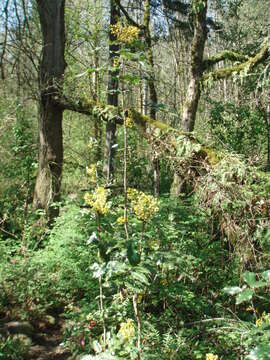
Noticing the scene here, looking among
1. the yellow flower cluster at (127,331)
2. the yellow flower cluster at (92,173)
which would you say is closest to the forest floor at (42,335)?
the yellow flower cluster at (127,331)

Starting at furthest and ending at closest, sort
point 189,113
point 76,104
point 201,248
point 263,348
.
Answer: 1. point 189,113
2. point 76,104
3. point 201,248
4. point 263,348

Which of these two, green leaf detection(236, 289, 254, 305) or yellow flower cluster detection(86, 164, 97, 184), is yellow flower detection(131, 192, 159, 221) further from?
green leaf detection(236, 289, 254, 305)

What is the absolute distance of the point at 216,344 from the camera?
295 cm

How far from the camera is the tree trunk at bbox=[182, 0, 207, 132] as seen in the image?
6.38 meters

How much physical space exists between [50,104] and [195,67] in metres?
2.78

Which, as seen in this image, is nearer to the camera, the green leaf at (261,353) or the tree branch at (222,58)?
the green leaf at (261,353)

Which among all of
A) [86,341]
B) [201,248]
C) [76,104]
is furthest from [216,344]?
[76,104]

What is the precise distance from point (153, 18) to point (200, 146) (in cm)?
542

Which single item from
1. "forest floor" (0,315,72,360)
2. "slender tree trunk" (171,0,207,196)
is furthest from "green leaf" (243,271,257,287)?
"slender tree trunk" (171,0,207,196)

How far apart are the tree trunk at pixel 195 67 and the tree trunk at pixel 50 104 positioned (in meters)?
2.37

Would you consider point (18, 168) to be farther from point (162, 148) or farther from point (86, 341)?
point (86, 341)

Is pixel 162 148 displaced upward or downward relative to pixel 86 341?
upward

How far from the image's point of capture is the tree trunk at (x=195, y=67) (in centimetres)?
638

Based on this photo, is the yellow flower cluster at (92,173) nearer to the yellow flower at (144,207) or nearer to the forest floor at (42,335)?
the yellow flower at (144,207)
